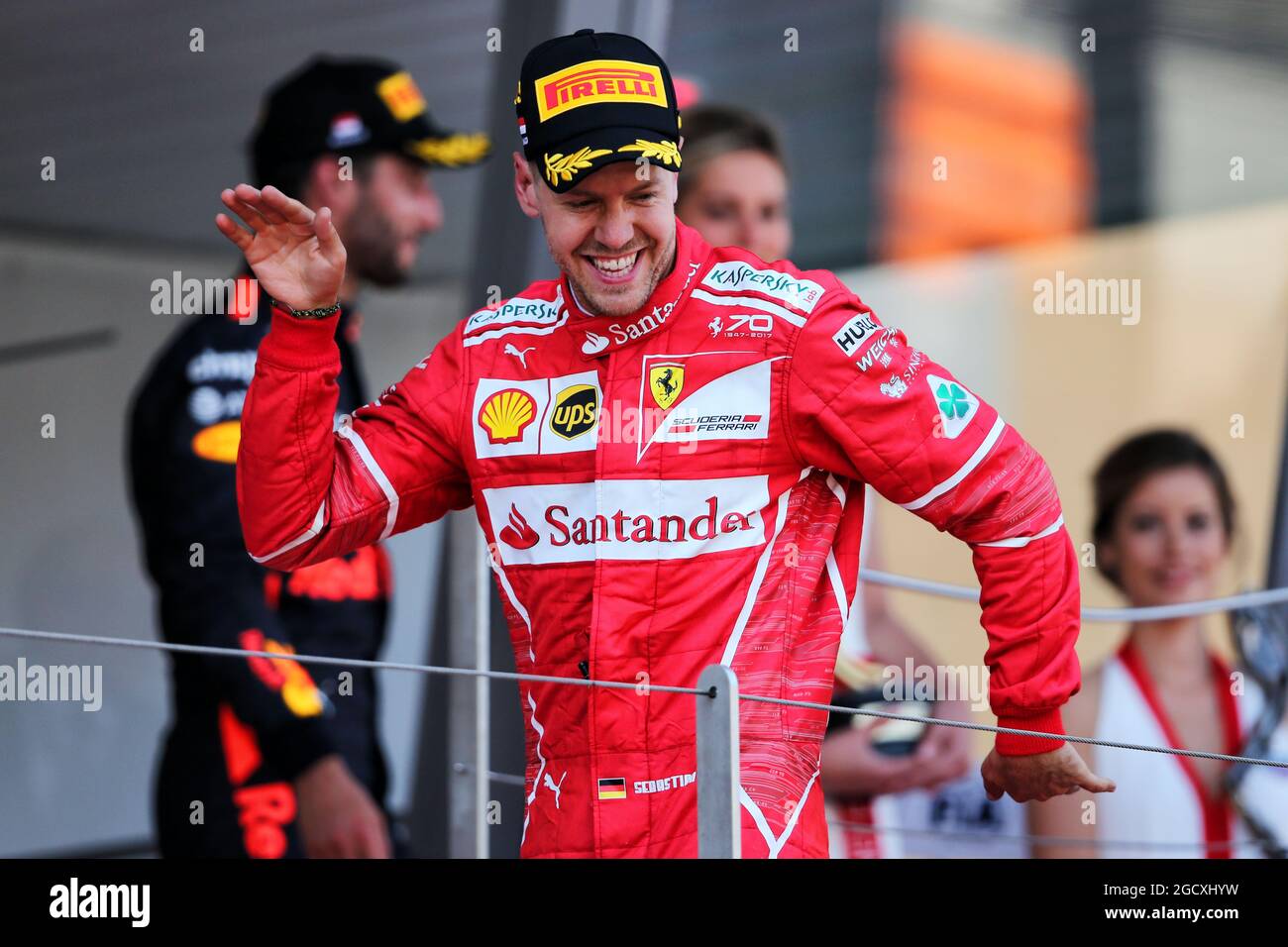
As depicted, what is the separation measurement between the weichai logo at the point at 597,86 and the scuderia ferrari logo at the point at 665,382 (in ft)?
1.04

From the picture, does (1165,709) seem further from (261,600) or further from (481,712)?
(261,600)

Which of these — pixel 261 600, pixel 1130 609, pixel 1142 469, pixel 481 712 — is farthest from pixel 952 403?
pixel 1142 469

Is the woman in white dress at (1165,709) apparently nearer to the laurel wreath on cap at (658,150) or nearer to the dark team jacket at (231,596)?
the dark team jacket at (231,596)

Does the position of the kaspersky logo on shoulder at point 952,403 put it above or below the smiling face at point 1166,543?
below

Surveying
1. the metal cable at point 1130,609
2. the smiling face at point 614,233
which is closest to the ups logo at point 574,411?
the smiling face at point 614,233

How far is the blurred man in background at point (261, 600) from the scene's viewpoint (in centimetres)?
319

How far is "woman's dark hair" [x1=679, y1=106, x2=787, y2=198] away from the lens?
3.37 metres

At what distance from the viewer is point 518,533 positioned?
2100 millimetres

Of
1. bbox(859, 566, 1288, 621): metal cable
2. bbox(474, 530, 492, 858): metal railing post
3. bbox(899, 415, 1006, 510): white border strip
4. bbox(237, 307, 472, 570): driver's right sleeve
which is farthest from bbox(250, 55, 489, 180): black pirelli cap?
bbox(899, 415, 1006, 510): white border strip

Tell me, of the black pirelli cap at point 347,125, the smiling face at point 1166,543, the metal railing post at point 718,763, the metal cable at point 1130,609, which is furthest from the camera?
the smiling face at point 1166,543

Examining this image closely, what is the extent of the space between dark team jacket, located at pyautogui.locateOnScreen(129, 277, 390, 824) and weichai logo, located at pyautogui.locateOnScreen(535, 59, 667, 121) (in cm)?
129

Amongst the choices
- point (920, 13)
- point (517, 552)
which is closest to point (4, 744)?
point (920, 13)

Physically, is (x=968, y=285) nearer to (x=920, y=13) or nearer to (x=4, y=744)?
(x=920, y=13)

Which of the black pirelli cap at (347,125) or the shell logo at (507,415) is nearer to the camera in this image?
the shell logo at (507,415)
